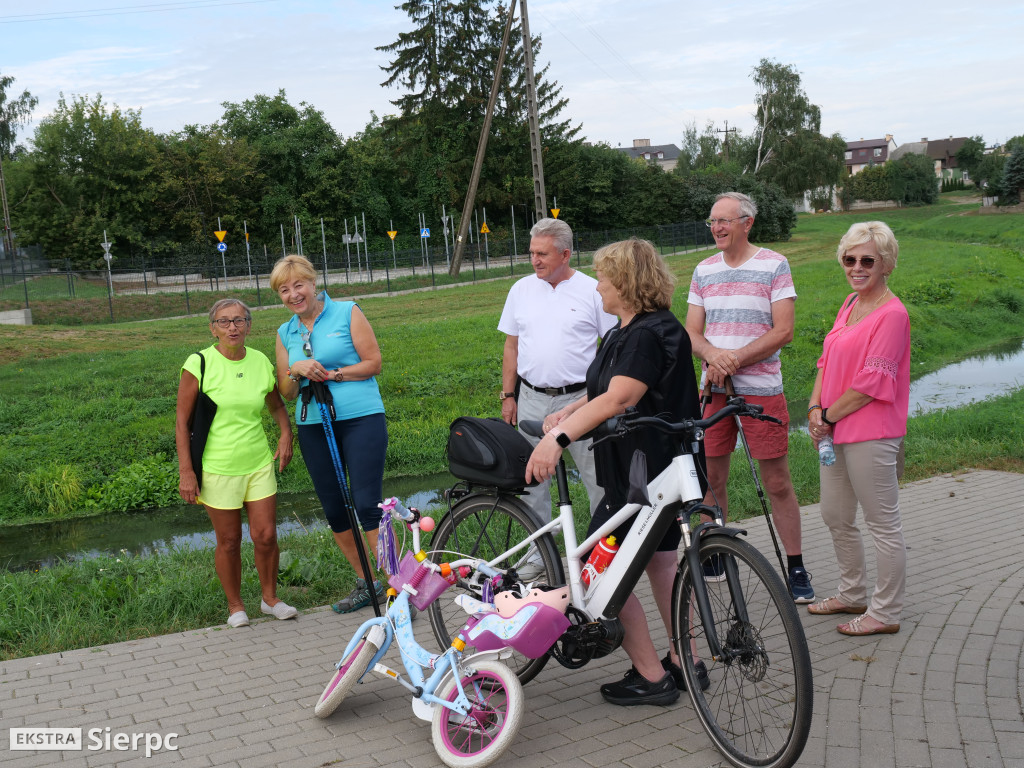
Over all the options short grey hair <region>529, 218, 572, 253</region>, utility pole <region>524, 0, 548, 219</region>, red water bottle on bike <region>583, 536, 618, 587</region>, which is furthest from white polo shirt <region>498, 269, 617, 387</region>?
utility pole <region>524, 0, 548, 219</region>

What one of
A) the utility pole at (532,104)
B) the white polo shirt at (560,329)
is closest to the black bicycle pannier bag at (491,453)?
the white polo shirt at (560,329)

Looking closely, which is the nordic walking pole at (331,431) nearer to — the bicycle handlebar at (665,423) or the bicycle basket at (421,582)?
the bicycle basket at (421,582)

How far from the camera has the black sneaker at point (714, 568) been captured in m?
3.52

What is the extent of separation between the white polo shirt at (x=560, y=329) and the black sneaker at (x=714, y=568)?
184cm

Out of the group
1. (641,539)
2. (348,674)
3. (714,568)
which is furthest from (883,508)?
(348,674)

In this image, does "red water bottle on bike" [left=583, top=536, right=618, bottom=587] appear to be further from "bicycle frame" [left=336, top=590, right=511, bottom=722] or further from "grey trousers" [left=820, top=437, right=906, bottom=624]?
"grey trousers" [left=820, top=437, right=906, bottom=624]

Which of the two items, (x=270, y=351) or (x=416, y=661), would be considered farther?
(x=270, y=351)

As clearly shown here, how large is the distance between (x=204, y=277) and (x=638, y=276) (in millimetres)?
42459

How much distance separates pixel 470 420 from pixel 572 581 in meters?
0.90

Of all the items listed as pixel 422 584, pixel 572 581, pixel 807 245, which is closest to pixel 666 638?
pixel 572 581

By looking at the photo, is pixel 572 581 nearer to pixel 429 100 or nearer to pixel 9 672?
pixel 9 672

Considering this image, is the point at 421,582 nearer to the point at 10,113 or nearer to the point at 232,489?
the point at 232,489

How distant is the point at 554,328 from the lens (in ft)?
17.3

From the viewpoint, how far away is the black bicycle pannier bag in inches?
164
